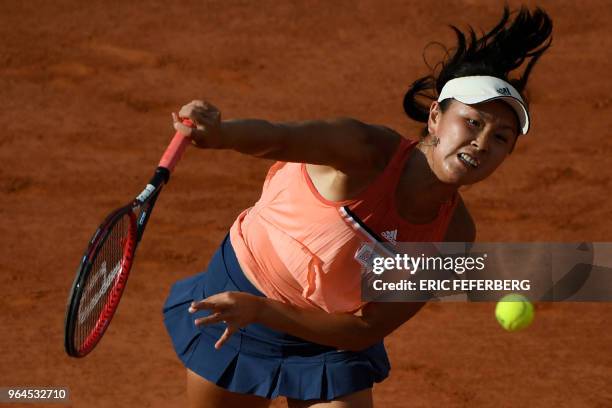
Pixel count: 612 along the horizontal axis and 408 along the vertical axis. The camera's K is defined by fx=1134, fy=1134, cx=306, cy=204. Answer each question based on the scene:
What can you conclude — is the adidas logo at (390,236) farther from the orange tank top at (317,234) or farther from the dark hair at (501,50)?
the dark hair at (501,50)

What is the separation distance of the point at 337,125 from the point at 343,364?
93 cm

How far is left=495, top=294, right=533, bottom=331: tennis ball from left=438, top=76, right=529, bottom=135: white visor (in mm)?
2224

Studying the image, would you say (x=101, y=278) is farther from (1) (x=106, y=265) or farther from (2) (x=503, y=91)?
(2) (x=503, y=91)

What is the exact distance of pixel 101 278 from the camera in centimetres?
392

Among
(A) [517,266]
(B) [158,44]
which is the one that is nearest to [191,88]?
(B) [158,44]

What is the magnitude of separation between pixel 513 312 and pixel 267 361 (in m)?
2.14

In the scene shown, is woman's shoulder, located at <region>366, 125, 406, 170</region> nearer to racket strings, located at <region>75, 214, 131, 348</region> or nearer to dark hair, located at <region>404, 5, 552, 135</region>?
dark hair, located at <region>404, 5, 552, 135</region>

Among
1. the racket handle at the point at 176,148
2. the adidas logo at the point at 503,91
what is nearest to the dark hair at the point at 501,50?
the adidas logo at the point at 503,91

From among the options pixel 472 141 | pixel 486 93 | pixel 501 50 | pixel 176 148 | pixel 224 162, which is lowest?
pixel 176 148

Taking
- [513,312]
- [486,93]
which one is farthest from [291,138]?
[513,312]

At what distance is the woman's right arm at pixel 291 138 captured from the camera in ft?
10.4

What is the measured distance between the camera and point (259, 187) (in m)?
7.29

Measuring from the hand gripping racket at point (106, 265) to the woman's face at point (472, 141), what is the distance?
0.87 meters

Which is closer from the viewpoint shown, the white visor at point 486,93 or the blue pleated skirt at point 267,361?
the white visor at point 486,93
